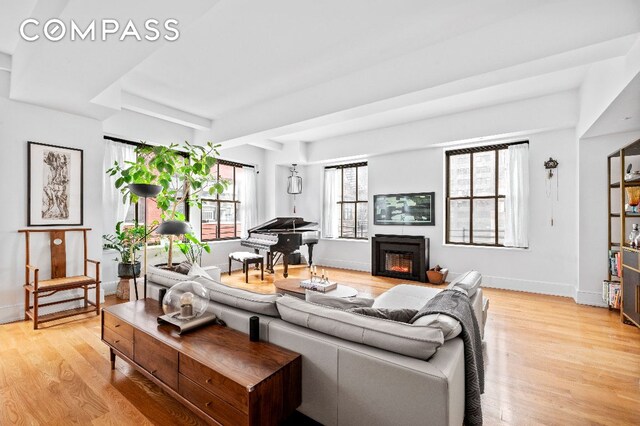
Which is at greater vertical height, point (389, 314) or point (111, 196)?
point (111, 196)

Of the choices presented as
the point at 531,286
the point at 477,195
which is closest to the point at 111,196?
the point at 477,195

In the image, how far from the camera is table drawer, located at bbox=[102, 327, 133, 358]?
2.23 metres

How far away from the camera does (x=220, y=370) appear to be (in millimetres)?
1526

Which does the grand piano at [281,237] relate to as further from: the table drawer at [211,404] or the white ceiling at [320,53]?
the table drawer at [211,404]

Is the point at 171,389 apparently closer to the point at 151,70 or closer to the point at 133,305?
the point at 133,305

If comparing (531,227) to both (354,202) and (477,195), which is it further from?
(354,202)

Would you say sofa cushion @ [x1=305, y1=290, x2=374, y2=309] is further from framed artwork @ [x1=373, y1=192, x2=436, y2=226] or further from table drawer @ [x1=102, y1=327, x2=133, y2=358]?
framed artwork @ [x1=373, y1=192, x2=436, y2=226]

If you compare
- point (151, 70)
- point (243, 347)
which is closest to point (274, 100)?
point (151, 70)

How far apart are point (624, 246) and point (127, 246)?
6.74 metres

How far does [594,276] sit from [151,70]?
21.4ft

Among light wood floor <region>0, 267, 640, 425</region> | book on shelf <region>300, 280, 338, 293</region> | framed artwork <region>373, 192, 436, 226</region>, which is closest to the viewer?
light wood floor <region>0, 267, 640, 425</region>

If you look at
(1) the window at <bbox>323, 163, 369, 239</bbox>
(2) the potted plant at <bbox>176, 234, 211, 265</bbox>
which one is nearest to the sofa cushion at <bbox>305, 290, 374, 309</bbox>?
(2) the potted plant at <bbox>176, 234, 211, 265</bbox>

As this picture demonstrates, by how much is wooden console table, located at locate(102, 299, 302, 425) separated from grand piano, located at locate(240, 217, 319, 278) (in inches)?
142

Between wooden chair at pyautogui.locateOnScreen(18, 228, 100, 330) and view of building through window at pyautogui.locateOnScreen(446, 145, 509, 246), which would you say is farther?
view of building through window at pyautogui.locateOnScreen(446, 145, 509, 246)
